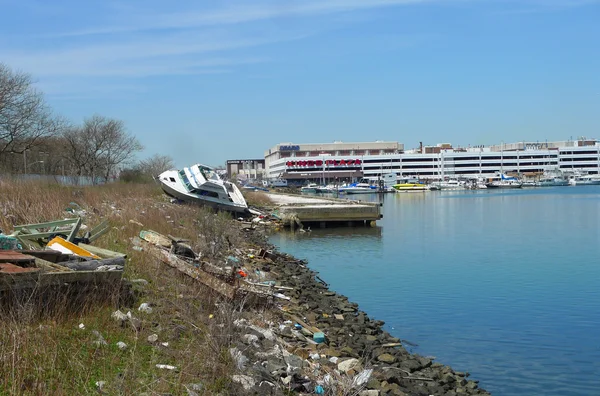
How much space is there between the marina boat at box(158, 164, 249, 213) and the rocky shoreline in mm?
25430

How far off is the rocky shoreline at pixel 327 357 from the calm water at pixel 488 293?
115cm

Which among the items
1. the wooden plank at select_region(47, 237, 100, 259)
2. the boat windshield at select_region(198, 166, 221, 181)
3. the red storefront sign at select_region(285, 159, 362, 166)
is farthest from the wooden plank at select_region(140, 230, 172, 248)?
the red storefront sign at select_region(285, 159, 362, 166)

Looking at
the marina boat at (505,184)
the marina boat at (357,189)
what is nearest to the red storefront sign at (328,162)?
the marina boat at (357,189)

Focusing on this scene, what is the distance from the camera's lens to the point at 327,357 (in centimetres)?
1107

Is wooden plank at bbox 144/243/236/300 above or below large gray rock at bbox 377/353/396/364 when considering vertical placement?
above

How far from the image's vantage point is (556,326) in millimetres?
16406

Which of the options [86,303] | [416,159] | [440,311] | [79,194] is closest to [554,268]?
[440,311]

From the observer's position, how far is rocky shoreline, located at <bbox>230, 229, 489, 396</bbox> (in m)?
8.30

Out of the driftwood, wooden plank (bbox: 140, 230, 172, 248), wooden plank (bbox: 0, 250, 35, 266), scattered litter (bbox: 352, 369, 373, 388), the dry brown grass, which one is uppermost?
wooden plank (bbox: 0, 250, 35, 266)

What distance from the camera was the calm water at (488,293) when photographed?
1339 cm

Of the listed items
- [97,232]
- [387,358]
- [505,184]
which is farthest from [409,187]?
[387,358]

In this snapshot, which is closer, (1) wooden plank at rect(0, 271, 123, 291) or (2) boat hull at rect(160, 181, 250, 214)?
(1) wooden plank at rect(0, 271, 123, 291)

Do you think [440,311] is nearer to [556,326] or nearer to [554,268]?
[556,326]

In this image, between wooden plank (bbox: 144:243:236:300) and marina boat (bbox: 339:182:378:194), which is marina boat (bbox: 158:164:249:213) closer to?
wooden plank (bbox: 144:243:236:300)
